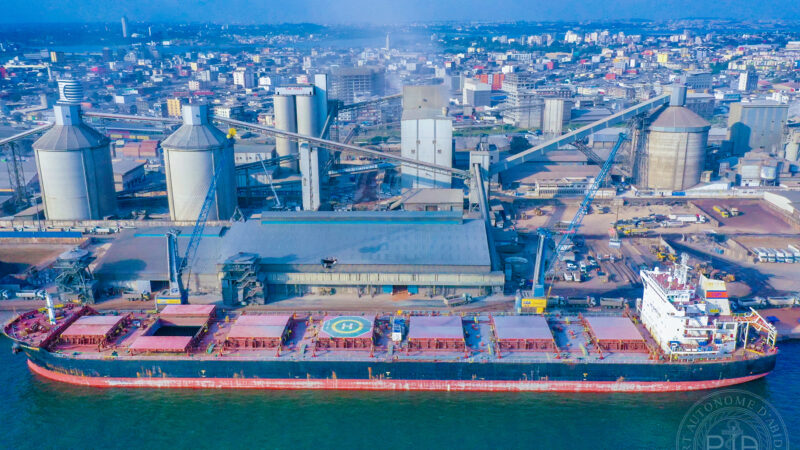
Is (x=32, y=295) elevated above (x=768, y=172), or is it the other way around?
(x=768, y=172)

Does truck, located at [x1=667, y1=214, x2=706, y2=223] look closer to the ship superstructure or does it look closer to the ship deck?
the ship superstructure

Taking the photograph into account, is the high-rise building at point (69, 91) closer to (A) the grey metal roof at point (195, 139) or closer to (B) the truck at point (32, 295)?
(A) the grey metal roof at point (195, 139)

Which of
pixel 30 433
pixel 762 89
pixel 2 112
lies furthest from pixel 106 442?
pixel 762 89

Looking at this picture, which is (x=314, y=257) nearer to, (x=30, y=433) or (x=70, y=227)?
(x=30, y=433)

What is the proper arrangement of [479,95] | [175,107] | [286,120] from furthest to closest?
[479,95], [175,107], [286,120]

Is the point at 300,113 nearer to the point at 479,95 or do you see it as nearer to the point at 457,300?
the point at 457,300

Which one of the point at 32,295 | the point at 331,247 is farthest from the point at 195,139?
the point at 331,247

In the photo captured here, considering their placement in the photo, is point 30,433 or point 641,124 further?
point 641,124
